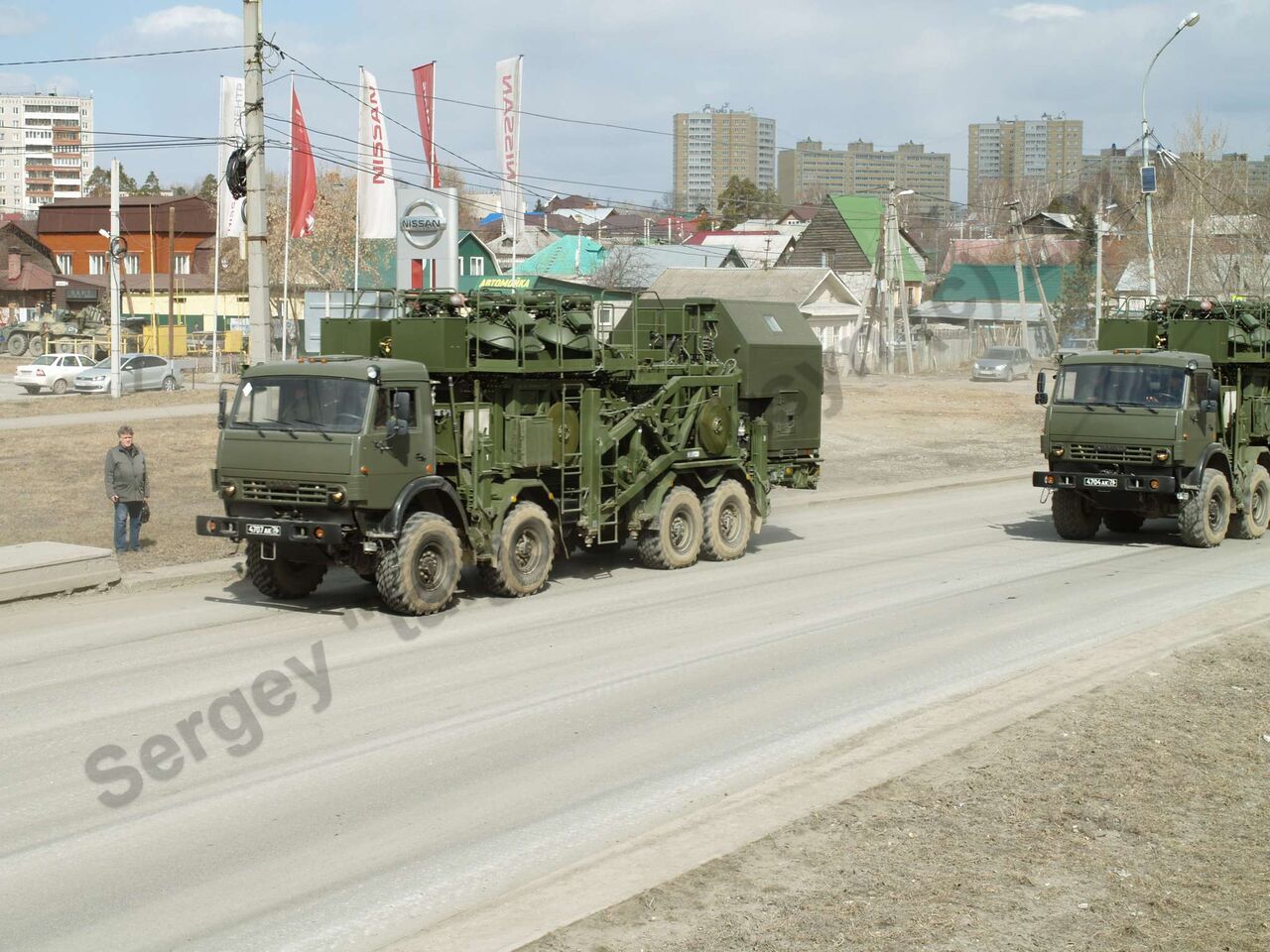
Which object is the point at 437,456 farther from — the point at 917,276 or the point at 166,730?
the point at 917,276

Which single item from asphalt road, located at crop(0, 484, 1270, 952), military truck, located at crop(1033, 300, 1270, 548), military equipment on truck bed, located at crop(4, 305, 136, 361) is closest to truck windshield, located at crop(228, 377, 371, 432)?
asphalt road, located at crop(0, 484, 1270, 952)

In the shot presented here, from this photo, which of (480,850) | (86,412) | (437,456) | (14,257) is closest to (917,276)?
(14,257)

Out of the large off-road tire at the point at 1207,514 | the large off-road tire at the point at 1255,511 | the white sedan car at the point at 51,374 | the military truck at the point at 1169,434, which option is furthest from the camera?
the white sedan car at the point at 51,374

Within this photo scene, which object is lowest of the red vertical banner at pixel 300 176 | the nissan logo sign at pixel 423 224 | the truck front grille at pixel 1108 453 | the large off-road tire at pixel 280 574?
the large off-road tire at pixel 280 574

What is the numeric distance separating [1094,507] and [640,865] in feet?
51.6

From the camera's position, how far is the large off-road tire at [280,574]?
602 inches

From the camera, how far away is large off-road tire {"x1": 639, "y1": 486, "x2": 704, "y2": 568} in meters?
18.2

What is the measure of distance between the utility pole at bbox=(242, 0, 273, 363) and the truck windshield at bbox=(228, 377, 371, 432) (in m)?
2.75

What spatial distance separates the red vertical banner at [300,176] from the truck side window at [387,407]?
1816 cm

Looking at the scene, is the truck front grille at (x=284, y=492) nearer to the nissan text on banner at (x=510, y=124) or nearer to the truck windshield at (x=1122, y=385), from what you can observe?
the truck windshield at (x=1122, y=385)

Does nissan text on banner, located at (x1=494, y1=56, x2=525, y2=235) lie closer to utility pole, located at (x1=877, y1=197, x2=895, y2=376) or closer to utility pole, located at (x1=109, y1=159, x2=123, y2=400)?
utility pole, located at (x1=109, y1=159, x2=123, y2=400)

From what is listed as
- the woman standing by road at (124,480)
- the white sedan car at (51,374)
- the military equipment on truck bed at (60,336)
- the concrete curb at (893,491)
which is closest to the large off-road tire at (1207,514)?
the concrete curb at (893,491)

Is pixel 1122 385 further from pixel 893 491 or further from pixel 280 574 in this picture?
pixel 280 574

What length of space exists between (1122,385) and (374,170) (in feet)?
66.0
